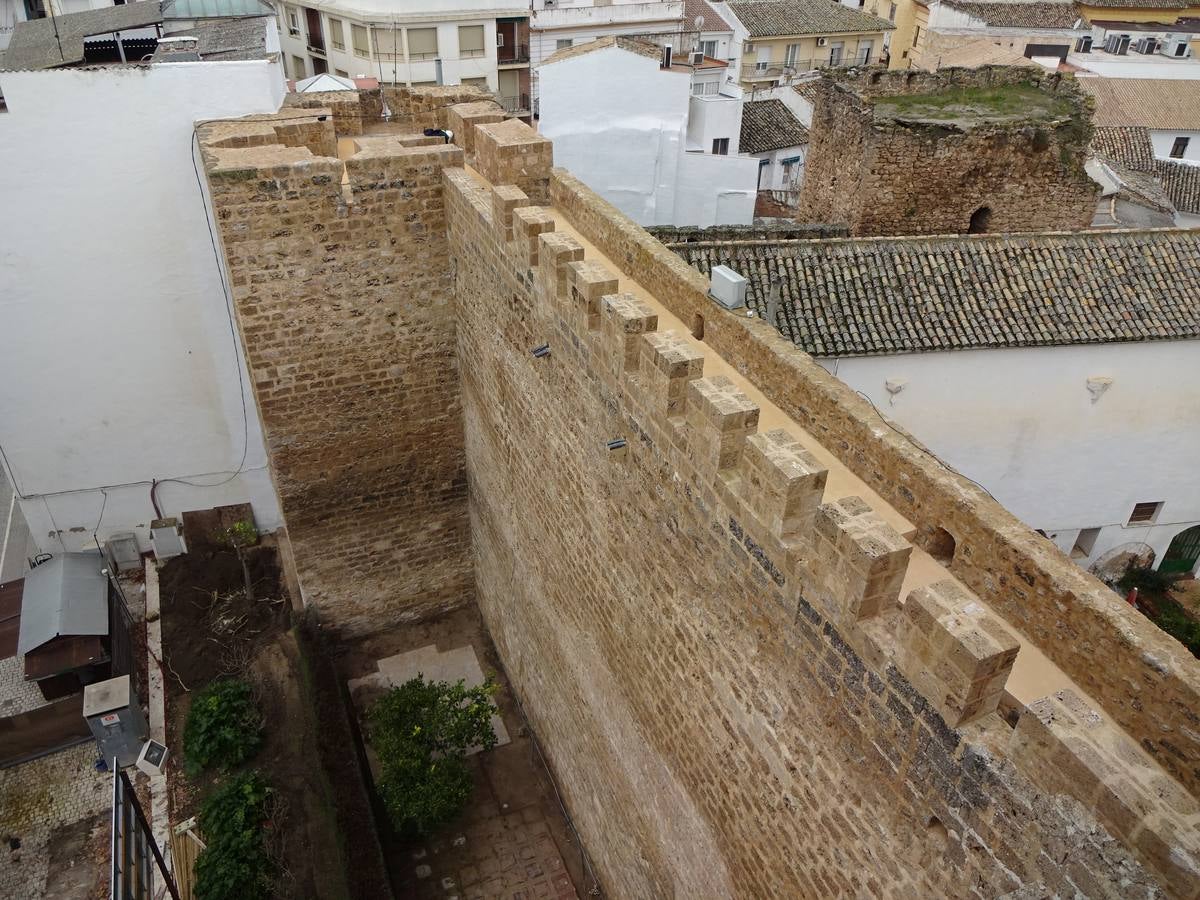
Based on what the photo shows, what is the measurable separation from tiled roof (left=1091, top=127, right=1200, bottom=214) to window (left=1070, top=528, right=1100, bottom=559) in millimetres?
11598

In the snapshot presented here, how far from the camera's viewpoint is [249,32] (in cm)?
1098

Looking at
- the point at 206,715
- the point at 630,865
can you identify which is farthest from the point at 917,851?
the point at 206,715

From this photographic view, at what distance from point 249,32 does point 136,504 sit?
5.99 metres

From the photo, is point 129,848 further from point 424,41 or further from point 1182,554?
point 424,41

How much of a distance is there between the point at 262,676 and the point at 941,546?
730 cm

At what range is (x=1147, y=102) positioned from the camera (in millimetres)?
26375

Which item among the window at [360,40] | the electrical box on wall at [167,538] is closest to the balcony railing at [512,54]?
the window at [360,40]

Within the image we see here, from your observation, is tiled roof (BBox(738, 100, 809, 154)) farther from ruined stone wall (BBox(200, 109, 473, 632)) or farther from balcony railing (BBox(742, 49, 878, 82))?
ruined stone wall (BBox(200, 109, 473, 632))

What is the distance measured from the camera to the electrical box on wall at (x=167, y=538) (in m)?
10.9

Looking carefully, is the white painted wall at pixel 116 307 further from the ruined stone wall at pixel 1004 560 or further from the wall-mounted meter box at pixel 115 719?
the ruined stone wall at pixel 1004 560

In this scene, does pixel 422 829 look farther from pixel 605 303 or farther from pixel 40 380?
pixel 40 380

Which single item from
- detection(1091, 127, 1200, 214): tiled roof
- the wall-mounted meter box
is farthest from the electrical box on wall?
detection(1091, 127, 1200, 214): tiled roof

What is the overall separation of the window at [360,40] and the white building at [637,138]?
8.02 m

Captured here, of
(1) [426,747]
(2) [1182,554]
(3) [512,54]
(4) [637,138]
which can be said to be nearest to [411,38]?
(3) [512,54]
